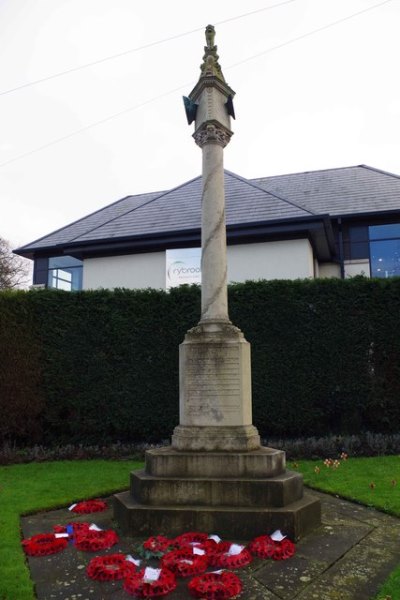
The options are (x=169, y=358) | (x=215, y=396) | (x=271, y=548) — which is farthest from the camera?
(x=169, y=358)

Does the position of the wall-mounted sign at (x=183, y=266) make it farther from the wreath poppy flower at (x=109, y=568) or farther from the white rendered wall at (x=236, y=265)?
the wreath poppy flower at (x=109, y=568)

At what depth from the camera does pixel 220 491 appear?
15.5 ft

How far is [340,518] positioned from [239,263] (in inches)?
392

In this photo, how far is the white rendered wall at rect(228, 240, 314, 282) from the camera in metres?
13.5

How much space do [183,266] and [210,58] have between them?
874 centimetres

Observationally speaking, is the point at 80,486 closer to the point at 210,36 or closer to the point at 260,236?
the point at 210,36

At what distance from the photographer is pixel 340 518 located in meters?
4.96

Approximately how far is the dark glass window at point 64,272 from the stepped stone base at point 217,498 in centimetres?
1585

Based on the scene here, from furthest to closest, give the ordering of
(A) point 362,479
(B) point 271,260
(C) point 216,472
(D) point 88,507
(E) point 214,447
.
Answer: (B) point 271,260 → (A) point 362,479 → (D) point 88,507 → (E) point 214,447 → (C) point 216,472

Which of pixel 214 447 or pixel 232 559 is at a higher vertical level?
pixel 214 447

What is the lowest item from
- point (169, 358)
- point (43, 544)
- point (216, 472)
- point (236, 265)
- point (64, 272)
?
point (43, 544)

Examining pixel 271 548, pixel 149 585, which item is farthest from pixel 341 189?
pixel 149 585

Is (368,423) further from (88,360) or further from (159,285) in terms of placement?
(159,285)

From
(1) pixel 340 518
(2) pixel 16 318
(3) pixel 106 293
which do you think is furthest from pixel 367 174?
(1) pixel 340 518
